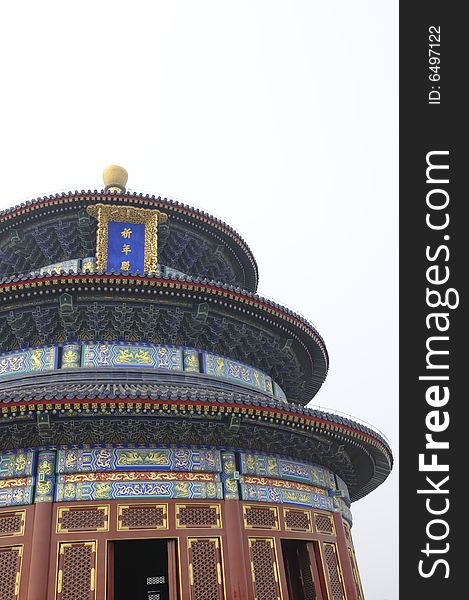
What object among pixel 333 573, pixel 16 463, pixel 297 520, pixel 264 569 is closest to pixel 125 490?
pixel 16 463

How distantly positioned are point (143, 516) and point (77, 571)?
1642mm

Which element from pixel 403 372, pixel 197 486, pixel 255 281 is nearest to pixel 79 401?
pixel 197 486

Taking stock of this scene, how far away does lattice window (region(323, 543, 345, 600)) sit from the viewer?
14531 millimetres

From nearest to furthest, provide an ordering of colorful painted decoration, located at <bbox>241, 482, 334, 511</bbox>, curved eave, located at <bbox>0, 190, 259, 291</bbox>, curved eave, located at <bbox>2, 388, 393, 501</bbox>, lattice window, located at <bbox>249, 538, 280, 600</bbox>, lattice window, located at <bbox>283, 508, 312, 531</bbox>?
1. curved eave, located at <bbox>2, 388, 393, 501</bbox>
2. lattice window, located at <bbox>249, 538, 280, 600</bbox>
3. colorful painted decoration, located at <bbox>241, 482, 334, 511</bbox>
4. lattice window, located at <bbox>283, 508, 312, 531</bbox>
5. curved eave, located at <bbox>0, 190, 259, 291</bbox>

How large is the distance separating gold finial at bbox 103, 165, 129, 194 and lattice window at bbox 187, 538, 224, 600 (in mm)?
13384

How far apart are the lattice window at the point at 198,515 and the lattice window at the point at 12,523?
3.25 m

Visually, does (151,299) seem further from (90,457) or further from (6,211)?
(6,211)

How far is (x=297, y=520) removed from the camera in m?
14.4

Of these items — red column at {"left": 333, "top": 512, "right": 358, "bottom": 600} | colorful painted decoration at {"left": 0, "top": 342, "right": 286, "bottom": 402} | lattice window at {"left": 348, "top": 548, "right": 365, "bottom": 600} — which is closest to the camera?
red column at {"left": 333, "top": 512, "right": 358, "bottom": 600}

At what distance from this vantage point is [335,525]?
51.5 ft

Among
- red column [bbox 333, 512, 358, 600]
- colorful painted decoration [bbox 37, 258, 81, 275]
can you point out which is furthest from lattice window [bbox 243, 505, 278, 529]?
colorful painted decoration [bbox 37, 258, 81, 275]

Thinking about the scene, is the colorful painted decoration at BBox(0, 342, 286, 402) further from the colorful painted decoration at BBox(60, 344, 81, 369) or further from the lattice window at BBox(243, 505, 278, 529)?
the lattice window at BBox(243, 505, 278, 529)

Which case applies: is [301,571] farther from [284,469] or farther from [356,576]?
[284,469]

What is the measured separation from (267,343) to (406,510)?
7.82 m
